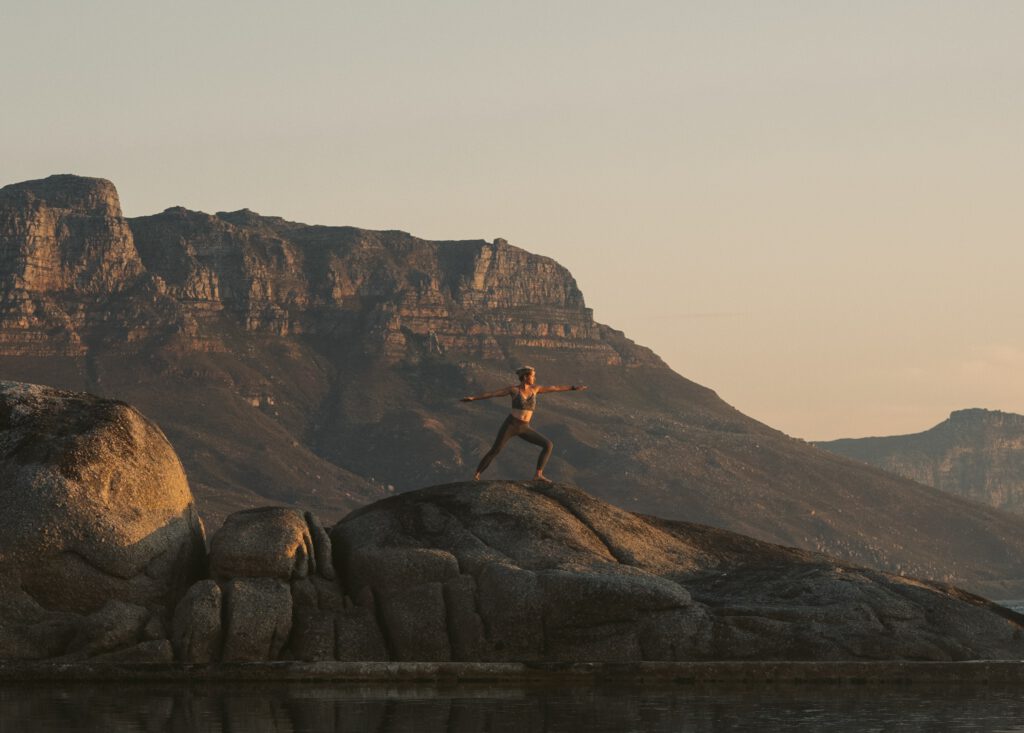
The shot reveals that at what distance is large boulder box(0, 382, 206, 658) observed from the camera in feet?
93.2

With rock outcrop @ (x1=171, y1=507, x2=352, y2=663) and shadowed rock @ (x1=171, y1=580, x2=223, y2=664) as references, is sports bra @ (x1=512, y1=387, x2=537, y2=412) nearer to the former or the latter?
rock outcrop @ (x1=171, y1=507, x2=352, y2=663)

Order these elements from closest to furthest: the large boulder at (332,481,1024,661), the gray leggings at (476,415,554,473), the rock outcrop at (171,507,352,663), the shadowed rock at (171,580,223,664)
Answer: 1. the shadowed rock at (171,580,223,664)
2. the rock outcrop at (171,507,352,663)
3. the large boulder at (332,481,1024,661)
4. the gray leggings at (476,415,554,473)

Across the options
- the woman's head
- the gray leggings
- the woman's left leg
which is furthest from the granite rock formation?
the woman's head

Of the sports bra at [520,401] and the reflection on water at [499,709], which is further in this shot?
the sports bra at [520,401]

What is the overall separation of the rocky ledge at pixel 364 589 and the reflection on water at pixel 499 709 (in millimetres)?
1886

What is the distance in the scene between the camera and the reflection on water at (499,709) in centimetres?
2103

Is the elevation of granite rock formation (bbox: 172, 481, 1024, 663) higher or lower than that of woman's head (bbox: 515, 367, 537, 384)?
lower

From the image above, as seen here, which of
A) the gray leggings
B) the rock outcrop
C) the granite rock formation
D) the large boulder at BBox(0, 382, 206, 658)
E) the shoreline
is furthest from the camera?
the gray leggings

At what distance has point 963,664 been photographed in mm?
27172

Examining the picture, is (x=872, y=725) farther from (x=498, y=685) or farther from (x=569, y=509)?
(x=569, y=509)

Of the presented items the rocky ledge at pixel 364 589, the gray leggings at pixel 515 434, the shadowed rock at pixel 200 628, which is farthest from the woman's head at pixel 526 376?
the shadowed rock at pixel 200 628

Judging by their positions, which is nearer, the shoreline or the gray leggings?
the shoreline

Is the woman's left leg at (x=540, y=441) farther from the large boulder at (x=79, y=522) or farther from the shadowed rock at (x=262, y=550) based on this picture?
the large boulder at (x=79, y=522)

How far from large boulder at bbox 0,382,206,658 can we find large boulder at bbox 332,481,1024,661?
9.18 ft
